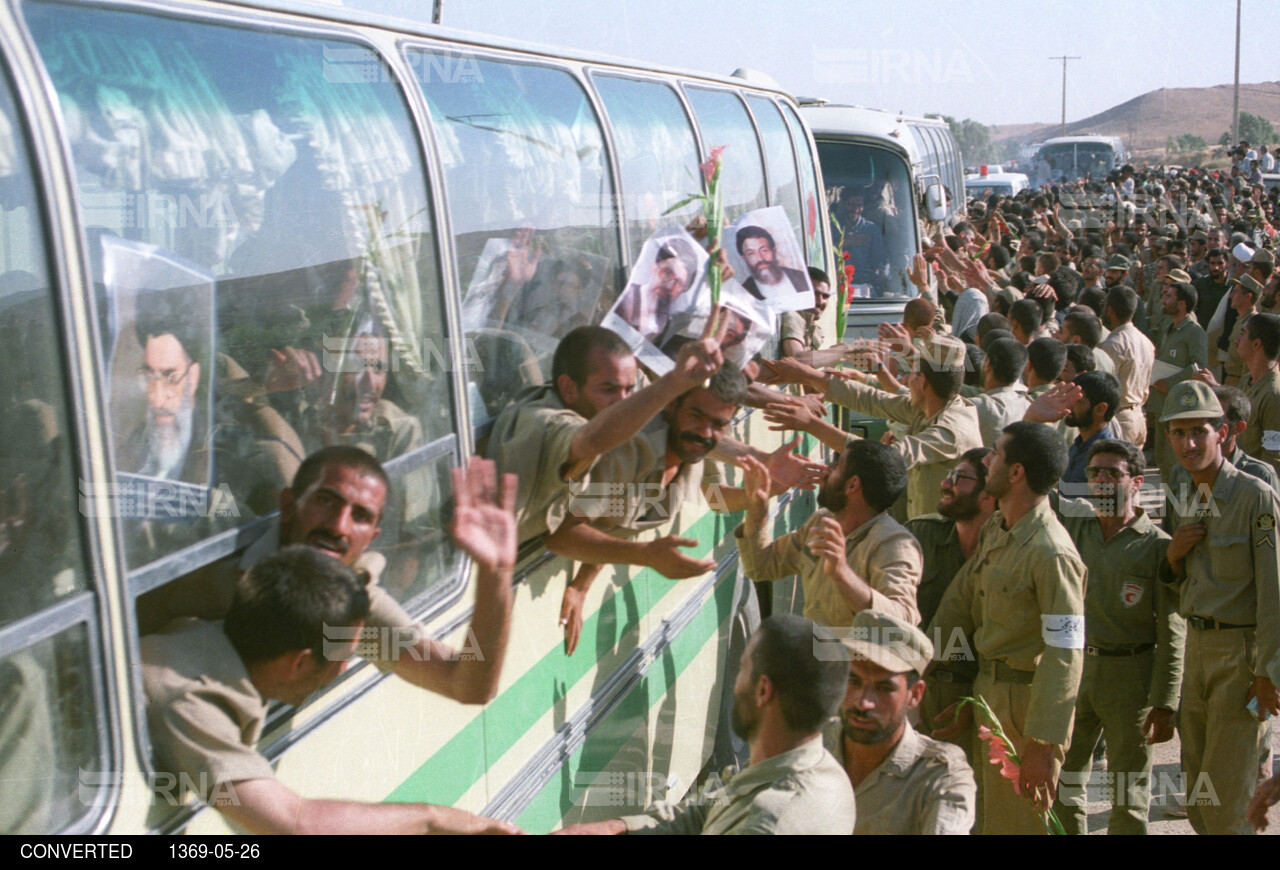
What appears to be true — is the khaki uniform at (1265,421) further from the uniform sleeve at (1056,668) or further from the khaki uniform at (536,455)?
the khaki uniform at (536,455)

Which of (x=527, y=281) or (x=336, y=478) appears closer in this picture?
(x=336, y=478)

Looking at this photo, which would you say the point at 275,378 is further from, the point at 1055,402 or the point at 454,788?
the point at 1055,402

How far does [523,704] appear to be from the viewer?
3156 mm

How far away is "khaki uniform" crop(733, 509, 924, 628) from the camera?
12.8ft

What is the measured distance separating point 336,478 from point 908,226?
9.73m

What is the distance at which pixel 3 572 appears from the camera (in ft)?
5.75

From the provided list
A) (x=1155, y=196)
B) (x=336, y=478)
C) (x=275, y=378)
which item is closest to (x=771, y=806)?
(x=336, y=478)

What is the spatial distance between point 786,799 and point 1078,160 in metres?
43.8

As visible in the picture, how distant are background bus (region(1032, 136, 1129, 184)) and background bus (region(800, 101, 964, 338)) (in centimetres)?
3265

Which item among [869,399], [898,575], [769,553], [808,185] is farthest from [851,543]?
[808,185]

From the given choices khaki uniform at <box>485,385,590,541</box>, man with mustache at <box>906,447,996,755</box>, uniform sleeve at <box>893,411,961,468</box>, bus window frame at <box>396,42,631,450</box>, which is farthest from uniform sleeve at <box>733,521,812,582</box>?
Result: bus window frame at <box>396,42,631,450</box>

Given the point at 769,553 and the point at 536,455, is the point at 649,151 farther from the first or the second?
the point at 536,455

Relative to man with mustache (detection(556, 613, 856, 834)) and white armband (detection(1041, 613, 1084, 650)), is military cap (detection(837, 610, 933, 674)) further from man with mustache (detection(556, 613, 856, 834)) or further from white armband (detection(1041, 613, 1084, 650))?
white armband (detection(1041, 613, 1084, 650))

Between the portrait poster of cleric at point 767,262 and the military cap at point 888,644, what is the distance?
1508 mm
